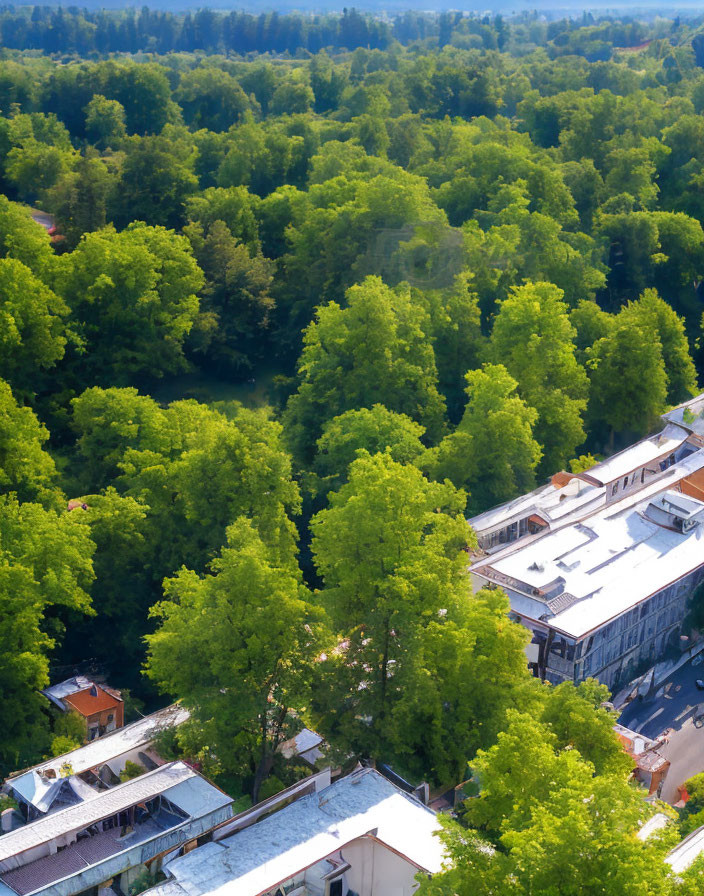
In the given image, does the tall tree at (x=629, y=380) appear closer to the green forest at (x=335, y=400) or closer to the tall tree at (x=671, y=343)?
the green forest at (x=335, y=400)

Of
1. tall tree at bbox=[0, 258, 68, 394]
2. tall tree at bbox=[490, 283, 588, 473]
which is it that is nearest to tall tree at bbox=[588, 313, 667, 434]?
tall tree at bbox=[490, 283, 588, 473]

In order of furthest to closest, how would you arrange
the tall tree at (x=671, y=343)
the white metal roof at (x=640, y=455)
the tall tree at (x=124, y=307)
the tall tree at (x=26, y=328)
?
the tall tree at (x=671, y=343), the tall tree at (x=124, y=307), the tall tree at (x=26, y=328), the white metal roof at (x=640, y=455)

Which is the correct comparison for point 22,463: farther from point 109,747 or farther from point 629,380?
point 629,380

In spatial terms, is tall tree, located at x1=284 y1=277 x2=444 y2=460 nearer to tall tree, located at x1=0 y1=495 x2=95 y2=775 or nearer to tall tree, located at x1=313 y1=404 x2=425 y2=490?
tall tree, located at x1=313 y1=404 x2=425 y2=490

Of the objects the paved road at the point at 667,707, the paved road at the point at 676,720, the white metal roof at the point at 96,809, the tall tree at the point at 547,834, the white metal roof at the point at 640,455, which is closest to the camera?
the tall tree at the point at 547,834

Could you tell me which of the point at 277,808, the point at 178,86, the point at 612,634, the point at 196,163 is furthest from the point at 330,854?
the point at 178,86

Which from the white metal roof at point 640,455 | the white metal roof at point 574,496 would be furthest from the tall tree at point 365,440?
the white metal roof at point 640,455

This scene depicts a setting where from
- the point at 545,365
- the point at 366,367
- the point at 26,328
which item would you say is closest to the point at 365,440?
the point at 366,367
